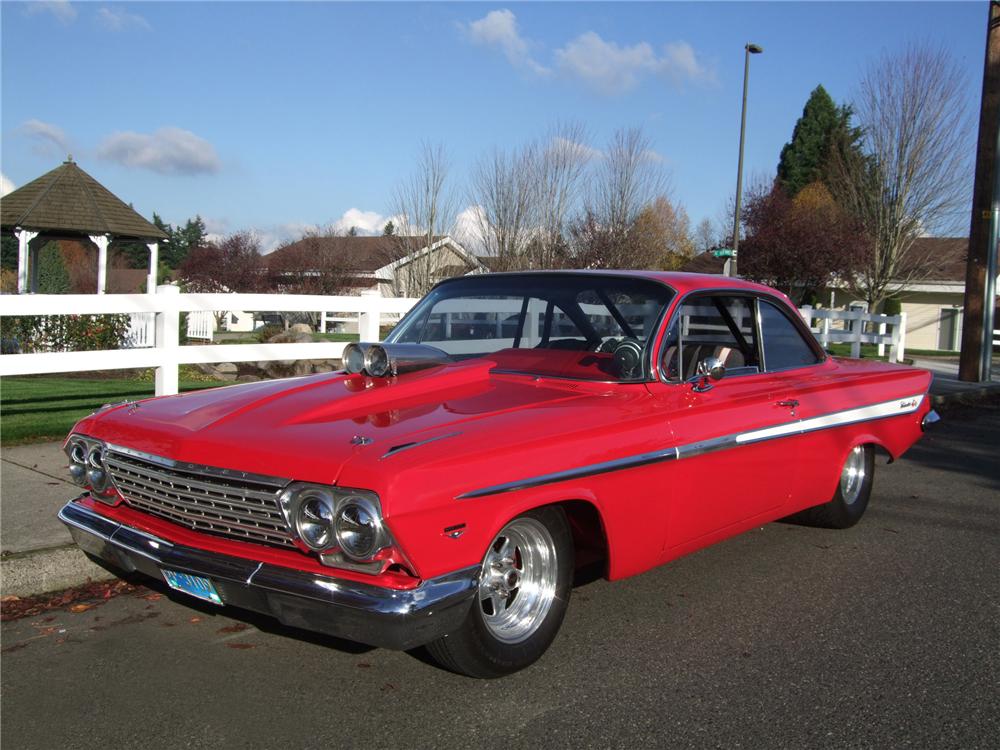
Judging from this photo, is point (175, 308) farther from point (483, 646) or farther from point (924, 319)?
point (924, 319)

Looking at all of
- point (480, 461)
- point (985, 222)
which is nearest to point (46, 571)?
point (480, 461)

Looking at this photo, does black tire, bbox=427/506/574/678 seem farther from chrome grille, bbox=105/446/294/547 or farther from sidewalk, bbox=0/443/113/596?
sidewalk, bbox=0/443/113/596

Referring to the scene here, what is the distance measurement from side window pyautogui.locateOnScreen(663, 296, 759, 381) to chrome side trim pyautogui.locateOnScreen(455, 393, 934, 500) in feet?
1.22

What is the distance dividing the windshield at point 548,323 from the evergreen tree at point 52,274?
2527 cm

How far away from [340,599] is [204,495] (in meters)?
0.75

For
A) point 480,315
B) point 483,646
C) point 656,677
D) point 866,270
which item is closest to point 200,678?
point 483,646

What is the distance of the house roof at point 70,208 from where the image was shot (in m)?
19.7

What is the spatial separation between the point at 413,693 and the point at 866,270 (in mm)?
29288

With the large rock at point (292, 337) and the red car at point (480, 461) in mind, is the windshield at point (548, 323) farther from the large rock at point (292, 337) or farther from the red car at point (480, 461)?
the large rock at point (292, 337)

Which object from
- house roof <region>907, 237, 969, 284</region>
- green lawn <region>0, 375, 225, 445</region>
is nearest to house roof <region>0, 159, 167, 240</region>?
green lawn <region>0, 375, 225, 445</region>

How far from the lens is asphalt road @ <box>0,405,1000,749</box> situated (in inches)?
128

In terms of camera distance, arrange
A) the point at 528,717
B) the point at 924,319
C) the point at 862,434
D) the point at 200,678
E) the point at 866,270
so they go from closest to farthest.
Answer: the point at 528,717
the point at 200,678
the point at 862,434
the point at 866,270
the point at 924,319

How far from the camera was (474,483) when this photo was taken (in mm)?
3316

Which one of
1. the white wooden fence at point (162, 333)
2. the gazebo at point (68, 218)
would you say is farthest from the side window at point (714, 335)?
the gazebo at point (68, 218)
